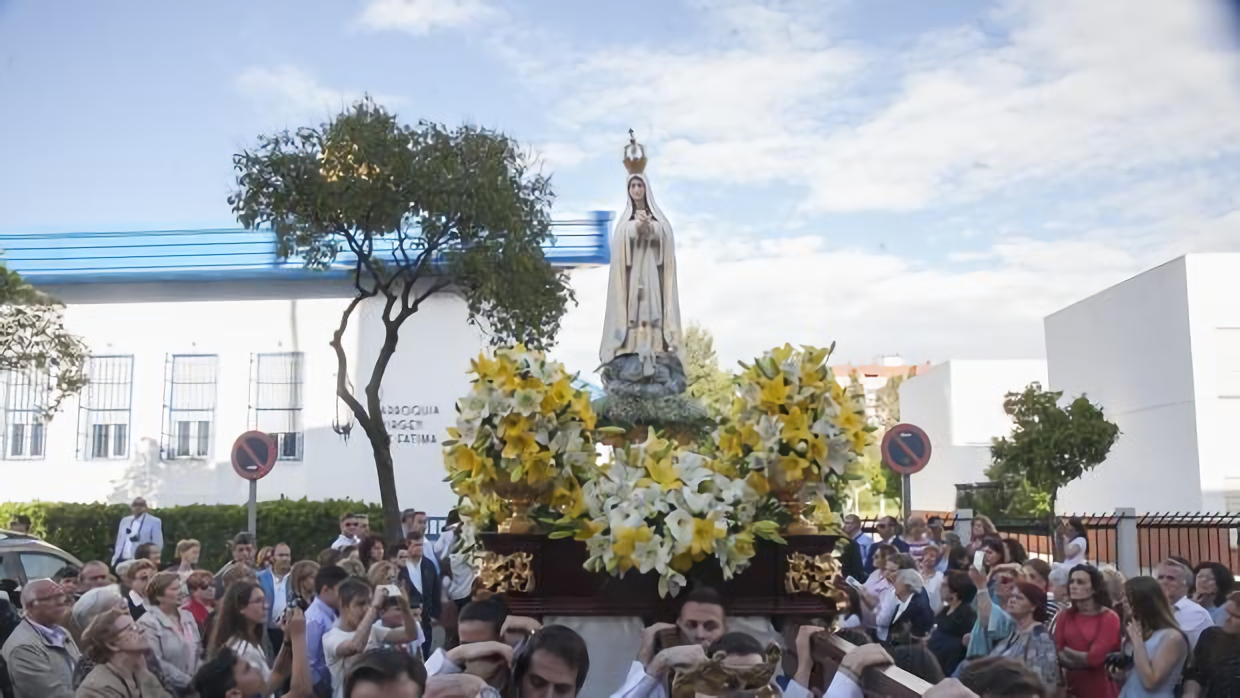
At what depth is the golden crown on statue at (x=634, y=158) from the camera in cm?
808

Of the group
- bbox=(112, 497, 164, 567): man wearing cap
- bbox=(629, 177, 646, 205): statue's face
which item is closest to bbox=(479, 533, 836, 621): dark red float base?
bbox=(629, 177, 646, 205): statue's face

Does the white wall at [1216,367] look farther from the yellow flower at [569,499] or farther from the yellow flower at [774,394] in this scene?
the yellow flower at [569,499]

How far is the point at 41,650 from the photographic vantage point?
222 inches

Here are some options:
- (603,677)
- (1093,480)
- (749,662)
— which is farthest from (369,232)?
(1093,480)

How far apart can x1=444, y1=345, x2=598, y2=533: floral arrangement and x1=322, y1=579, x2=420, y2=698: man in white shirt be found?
68 cm

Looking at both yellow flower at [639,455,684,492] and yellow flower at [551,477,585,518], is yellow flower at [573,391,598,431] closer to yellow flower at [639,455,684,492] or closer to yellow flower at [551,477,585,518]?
yellow flower at [551,477,585,518]

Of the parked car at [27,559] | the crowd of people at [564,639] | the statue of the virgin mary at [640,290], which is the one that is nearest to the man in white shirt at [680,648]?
the crowd of people at [564,639]

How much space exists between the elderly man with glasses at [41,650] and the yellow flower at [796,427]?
3405mm

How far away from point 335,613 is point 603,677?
1.75 meters

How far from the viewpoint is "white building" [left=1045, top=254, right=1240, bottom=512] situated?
24.1m

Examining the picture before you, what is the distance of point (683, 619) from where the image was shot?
443 centimetres

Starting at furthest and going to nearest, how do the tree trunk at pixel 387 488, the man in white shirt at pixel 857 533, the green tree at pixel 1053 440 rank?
the green tree at pixel 1053 440
the tree trunk at pixel 387 488
the man in white shirt at pixel 857 533

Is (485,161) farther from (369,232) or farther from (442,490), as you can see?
(442,490)

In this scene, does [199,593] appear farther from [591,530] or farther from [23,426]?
[23,426]
